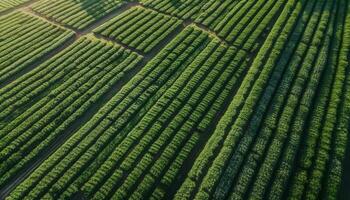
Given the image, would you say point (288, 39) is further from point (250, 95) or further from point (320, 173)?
point (320, 173)

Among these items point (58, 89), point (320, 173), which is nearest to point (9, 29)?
point (58, 89)

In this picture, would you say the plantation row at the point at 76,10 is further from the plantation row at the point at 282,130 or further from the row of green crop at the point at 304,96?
the row of green crop at the point at 304,96

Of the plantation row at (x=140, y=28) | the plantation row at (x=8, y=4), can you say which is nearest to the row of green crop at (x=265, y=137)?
the plantation row at (x=140, y=28)

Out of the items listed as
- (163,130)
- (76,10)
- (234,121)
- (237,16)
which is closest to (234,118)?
(234,121)

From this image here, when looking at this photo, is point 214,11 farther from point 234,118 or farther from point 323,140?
point 323,140

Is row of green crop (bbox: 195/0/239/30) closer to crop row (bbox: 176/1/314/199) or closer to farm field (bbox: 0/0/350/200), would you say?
farm field (bbox: 0/0/350/200)
